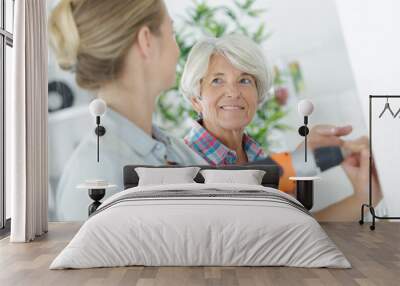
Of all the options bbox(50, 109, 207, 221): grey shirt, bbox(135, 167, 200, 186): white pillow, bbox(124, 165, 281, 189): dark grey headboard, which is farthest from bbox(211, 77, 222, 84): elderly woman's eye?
bbox(135, 167, 200, 186): white pillow

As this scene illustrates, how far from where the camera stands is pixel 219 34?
778 cm

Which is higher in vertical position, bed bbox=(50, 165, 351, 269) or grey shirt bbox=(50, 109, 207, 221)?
grey shirt bbox=(50, 109, 207, 221)

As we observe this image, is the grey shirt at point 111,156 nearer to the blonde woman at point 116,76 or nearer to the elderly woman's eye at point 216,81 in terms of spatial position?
the blonde woman at point 116,76

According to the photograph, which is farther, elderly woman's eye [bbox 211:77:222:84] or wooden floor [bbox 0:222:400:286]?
elderly woman's eye [bbox 211:77:222:84]

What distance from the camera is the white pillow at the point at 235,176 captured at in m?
6.93

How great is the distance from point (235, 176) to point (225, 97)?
118 cm

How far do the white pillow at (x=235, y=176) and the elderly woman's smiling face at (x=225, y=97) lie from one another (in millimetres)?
813

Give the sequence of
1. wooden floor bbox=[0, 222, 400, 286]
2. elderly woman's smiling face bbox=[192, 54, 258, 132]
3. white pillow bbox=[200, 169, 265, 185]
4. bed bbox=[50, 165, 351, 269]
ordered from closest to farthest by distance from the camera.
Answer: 1. wooden floor bbox=[0, 222, 400, 286]
2. bed bbox=[50, 165, 351, 269]
3. white pillow bbox=[200, 169, 265, 185]
4. elderly woman's smiling face bbox=[192, 54, 258, 132]

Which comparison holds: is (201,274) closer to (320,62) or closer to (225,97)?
(225,97)

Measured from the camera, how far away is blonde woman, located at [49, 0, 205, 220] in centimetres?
770

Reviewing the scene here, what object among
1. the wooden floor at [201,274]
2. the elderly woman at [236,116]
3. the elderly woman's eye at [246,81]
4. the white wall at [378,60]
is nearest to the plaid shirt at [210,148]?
the elderly woman at [236,116]

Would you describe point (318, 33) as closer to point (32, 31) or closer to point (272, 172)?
point (272, 172)

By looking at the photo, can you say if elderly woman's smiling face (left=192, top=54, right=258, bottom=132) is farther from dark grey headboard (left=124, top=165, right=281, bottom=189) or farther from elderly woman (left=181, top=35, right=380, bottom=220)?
dark grey headboard (left=124, top=165, right=281, bottom=189)

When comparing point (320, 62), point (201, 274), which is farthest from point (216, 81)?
point (201, 274)
